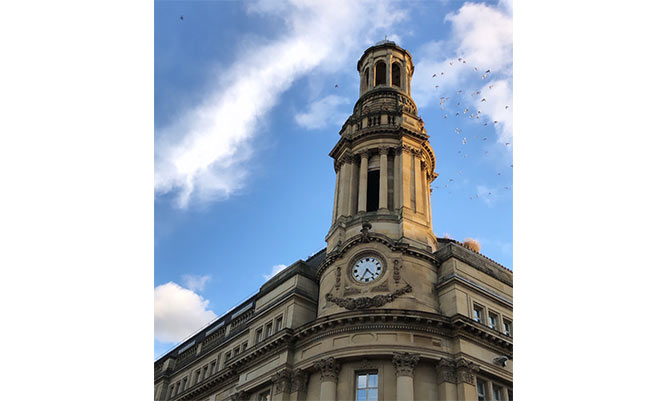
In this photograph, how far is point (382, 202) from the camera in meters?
47.9

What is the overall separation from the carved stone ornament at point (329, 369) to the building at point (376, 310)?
0.07 metres

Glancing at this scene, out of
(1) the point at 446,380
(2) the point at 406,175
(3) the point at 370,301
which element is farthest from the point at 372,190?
(1) the point at 446,380

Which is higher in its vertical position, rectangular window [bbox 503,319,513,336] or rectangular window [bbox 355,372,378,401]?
rectangular window [bbox 503,319,513,336]

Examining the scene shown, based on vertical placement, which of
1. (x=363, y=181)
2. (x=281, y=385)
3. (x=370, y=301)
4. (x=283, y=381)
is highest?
(x=363, y=181)

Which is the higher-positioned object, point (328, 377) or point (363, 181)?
point (363, 181)

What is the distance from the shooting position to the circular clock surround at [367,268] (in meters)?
41.5

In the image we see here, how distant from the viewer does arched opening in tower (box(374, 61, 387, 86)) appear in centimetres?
6341

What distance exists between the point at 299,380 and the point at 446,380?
1051 cm

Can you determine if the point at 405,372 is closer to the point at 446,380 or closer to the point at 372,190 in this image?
the point at 446,380

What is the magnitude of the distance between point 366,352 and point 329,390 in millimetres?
3470

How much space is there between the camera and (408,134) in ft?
172

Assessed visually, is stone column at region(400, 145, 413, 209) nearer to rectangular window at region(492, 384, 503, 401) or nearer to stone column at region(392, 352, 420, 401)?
stone column at region(392, 352, 420, 401)

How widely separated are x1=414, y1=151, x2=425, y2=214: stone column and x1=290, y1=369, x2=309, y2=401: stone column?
17.4 metres

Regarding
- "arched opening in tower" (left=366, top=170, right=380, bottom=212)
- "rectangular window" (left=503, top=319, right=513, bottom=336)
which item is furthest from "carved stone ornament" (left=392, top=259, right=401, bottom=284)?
"arched opening in tower" (left=366, top=170, right=380, bottom=212)
